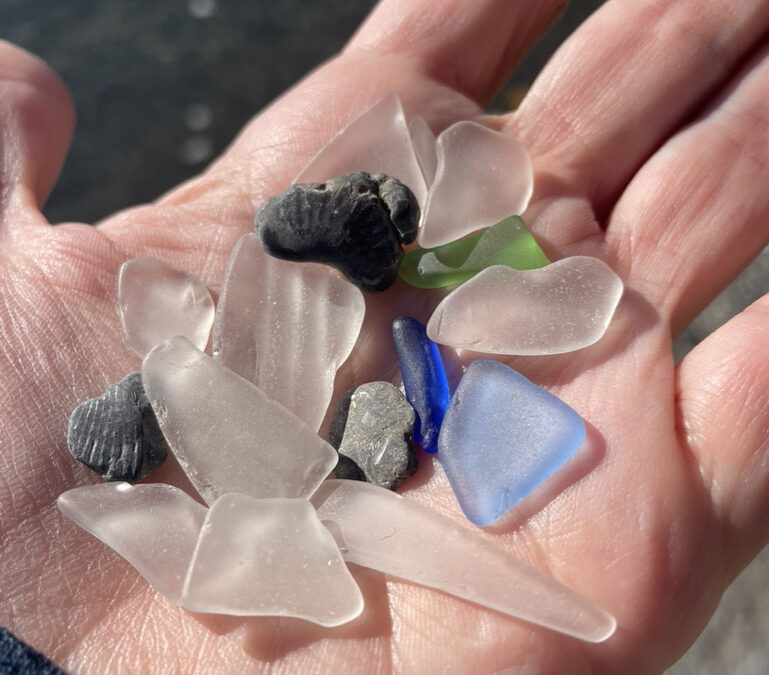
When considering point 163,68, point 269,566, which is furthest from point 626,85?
point 163,68

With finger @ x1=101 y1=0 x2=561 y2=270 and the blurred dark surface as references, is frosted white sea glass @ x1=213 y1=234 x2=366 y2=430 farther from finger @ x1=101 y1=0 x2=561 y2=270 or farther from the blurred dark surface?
the blurred dark surface

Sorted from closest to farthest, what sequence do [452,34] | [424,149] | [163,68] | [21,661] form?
[21,661]
[424,149]
[452,34]
[163,68]

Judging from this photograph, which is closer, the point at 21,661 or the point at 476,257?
the point at 21,661

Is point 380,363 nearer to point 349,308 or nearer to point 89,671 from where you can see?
point 349,308

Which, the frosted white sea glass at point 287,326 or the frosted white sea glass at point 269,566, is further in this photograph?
the frosted white sea glass at point 287,326

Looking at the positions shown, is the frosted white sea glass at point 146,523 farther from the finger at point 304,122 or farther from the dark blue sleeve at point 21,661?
the finger at point 304,122

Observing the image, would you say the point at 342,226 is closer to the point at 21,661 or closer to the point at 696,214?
the point at 696,214

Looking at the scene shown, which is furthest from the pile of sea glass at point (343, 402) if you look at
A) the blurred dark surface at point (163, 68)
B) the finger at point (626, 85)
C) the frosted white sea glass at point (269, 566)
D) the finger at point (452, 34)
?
the blurred dark surface at point (163, 68)

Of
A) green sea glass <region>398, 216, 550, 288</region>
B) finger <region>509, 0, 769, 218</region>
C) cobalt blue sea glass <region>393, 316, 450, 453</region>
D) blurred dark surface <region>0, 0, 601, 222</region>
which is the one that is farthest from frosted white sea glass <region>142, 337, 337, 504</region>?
blurred dark surface <region>0, 0, 601, 222</region>
